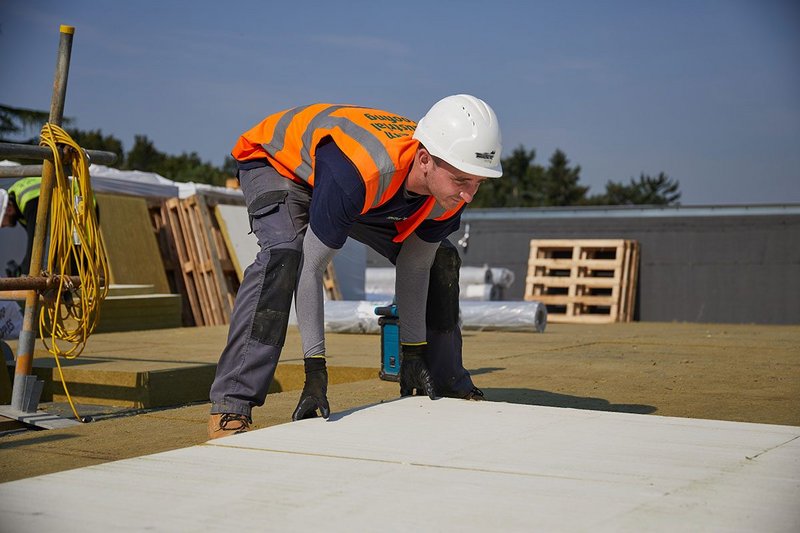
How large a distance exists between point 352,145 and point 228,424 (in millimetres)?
1218

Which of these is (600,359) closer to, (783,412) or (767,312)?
(783,412)

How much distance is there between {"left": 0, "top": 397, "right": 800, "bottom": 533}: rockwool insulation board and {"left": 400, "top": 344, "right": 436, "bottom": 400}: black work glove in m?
0.75

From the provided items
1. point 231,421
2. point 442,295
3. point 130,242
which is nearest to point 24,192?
point 130,242

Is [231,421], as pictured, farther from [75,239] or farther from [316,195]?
[75,239]

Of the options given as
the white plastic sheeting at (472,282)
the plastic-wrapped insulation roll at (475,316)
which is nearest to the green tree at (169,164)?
the white plastic sheeting at (472,282)

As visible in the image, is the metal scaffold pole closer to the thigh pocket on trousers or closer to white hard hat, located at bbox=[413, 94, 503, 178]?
the thigh pocket on trousers

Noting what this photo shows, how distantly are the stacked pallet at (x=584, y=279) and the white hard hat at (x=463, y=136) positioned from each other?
11277mm

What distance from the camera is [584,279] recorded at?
15820 millimetres

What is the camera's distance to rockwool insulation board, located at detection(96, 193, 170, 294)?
40.1 ft

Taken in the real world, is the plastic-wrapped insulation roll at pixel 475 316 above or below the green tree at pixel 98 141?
below

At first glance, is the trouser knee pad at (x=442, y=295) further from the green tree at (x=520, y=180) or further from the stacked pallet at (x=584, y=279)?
the green tree at (x=520, y=180)

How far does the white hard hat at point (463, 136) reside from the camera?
3979 mm

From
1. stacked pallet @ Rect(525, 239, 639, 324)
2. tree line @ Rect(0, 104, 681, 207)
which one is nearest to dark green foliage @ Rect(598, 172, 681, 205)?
tree line @ Rect(0, 104, 681, 207)

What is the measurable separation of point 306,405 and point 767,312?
1254 centimetres
